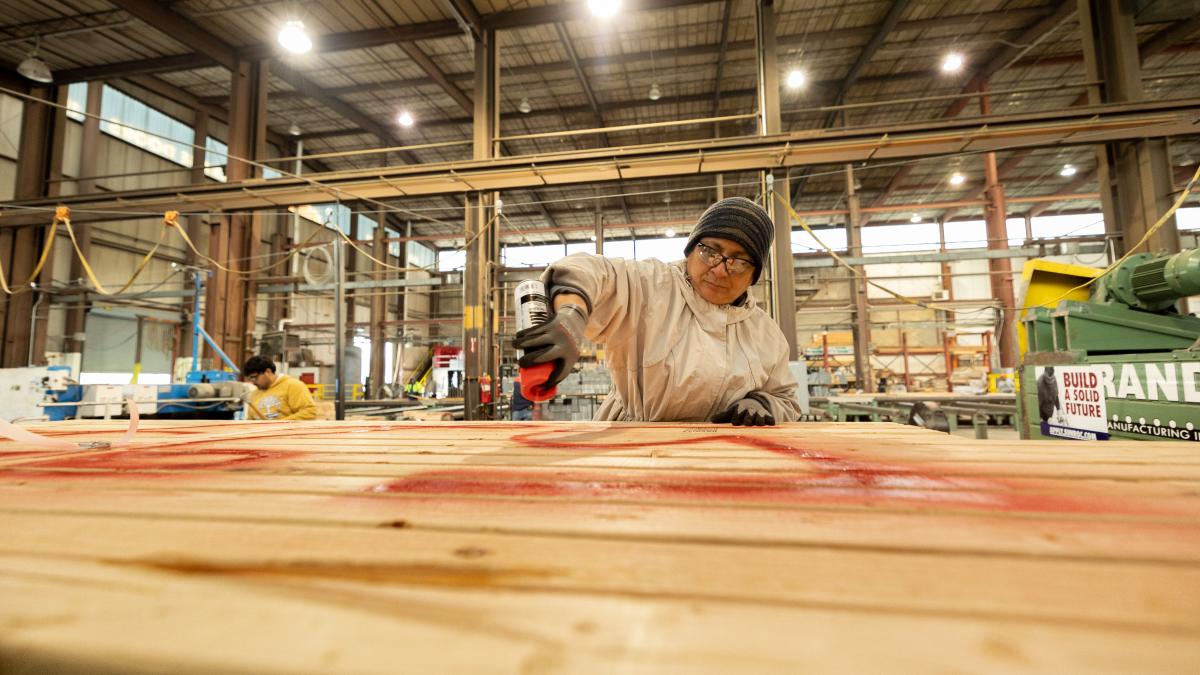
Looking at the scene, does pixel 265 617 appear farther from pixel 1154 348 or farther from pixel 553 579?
pixel 1154 348

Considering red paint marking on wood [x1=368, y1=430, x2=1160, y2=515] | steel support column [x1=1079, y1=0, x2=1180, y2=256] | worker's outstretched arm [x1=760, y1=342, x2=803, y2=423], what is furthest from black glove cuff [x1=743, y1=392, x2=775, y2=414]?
steel support column [x1=1079, y1=0, x2=1180, y2=256]

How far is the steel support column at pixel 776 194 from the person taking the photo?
232 inches

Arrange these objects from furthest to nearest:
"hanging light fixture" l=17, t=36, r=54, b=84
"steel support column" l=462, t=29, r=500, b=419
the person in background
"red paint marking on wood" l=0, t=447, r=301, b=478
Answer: "hanging light fixture" l=17, t=36, r=54, b=84 < the person in background < "steel support column" l=462, t=29, r=500, b=419 < "red paint marking on wood" l=0, t=447, r=301, b=478

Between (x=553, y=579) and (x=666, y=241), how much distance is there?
57.6ft

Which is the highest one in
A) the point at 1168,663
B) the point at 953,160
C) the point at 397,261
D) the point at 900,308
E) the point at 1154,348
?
the point at 953,160

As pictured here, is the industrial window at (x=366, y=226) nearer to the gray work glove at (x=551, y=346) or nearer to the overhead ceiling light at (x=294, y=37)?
the overhead ceiling light at (x=294, y=37)

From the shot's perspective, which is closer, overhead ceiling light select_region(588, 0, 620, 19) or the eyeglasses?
the eyeglasses

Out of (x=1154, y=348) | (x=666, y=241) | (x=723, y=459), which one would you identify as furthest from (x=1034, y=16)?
(x=723, y=459)

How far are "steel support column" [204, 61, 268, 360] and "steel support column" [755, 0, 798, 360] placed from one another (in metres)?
7.73

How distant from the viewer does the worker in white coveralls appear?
7.30 feet

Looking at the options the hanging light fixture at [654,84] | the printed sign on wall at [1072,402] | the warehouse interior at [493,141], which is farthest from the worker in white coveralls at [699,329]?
the hanging light fixture at [654,84]

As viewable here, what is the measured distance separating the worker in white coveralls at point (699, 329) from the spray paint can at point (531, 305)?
1.72 ft

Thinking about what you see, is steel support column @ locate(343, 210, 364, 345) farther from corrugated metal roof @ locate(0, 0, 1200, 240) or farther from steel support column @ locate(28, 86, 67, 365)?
steel support column @ locate(28, 86, 67, 365)

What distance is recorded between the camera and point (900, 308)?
15.2 m
